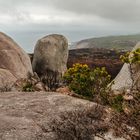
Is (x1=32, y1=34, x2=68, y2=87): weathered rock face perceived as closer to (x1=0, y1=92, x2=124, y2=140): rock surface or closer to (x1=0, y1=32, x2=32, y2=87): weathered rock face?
(x1=0, y1=32, x2=32, y2=87): weathered rock face

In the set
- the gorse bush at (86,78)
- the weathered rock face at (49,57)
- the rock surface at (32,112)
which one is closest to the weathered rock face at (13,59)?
the weathered rock face at (49,57)

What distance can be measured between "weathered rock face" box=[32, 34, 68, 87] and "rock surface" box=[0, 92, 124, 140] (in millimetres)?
22160

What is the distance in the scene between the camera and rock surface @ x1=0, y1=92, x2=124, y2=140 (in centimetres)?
772

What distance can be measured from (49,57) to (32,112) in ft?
79.3

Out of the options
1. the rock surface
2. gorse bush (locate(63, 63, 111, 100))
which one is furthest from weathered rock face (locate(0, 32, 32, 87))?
the rock surface

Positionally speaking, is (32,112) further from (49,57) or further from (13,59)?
(49,57)

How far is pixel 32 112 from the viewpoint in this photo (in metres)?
8.48

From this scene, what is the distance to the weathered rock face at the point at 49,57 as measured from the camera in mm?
32188

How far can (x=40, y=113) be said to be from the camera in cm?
841

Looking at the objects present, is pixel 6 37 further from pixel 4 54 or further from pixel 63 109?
pixel 63 109

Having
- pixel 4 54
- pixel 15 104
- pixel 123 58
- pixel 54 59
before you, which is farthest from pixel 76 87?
pixel 54 59

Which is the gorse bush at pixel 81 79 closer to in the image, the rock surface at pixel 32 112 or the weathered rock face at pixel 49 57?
the rock surface at pixel 32 112

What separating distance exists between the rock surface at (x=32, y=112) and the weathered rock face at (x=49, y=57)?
2216 cm

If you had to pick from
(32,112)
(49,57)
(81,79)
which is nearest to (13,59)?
(49,57)
